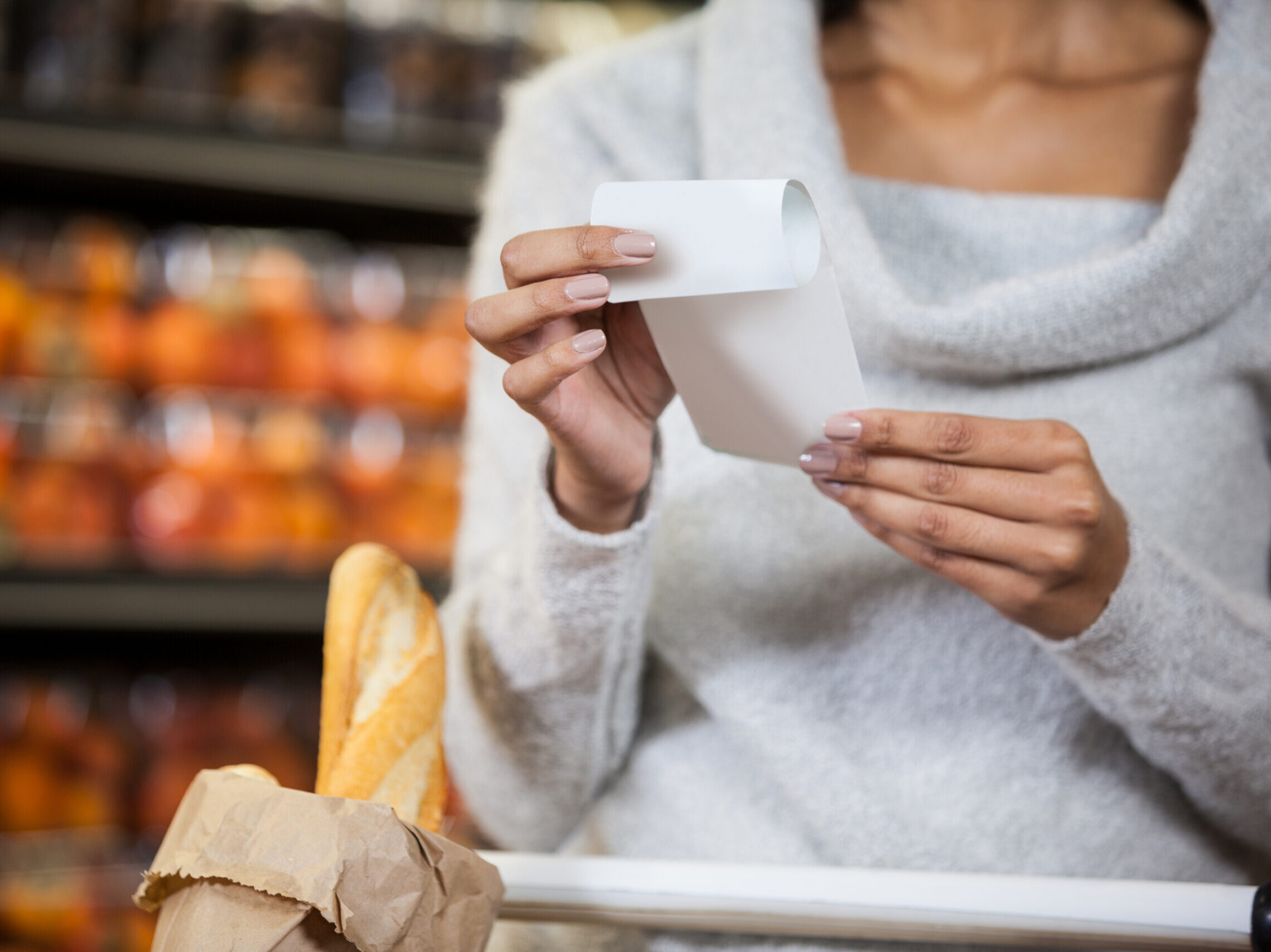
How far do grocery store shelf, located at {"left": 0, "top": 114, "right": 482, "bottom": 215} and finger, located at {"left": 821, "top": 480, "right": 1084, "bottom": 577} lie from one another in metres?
1.19

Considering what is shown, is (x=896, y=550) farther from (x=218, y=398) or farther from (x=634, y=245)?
(x=218, y=398)

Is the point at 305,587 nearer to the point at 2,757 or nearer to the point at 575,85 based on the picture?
the point at 2,757

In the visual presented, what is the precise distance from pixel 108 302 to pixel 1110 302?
4.36 feet

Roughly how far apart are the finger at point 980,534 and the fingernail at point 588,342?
0.16 meters

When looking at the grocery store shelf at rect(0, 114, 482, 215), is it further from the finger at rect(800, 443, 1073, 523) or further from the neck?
the finger at rect(800, 443, 1073, 523)

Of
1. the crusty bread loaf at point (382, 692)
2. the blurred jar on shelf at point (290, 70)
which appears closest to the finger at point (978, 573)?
the crusty bread loaf at point (382, 692)

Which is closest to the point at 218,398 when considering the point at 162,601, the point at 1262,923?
the point at 162,601

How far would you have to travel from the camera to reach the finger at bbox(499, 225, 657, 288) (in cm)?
47

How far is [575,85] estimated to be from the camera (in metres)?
0.87

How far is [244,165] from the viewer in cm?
148

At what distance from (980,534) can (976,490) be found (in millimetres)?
23

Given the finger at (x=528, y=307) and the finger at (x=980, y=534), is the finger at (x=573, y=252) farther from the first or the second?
the finger at (x=980, y=534)

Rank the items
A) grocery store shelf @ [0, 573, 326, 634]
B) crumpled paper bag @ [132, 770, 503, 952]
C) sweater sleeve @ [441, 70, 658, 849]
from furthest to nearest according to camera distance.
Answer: grocery store shelf @ [0, 573, 326, 634]
sweater sleeve @ [441, 70, 658, 849]
crumpled paper bag @ [132, 770, 503, 952]

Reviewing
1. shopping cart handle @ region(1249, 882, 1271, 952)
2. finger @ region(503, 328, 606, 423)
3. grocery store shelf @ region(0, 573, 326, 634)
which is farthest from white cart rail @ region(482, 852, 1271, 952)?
grocery store shelf @ region(0, 573, 326, 634)
